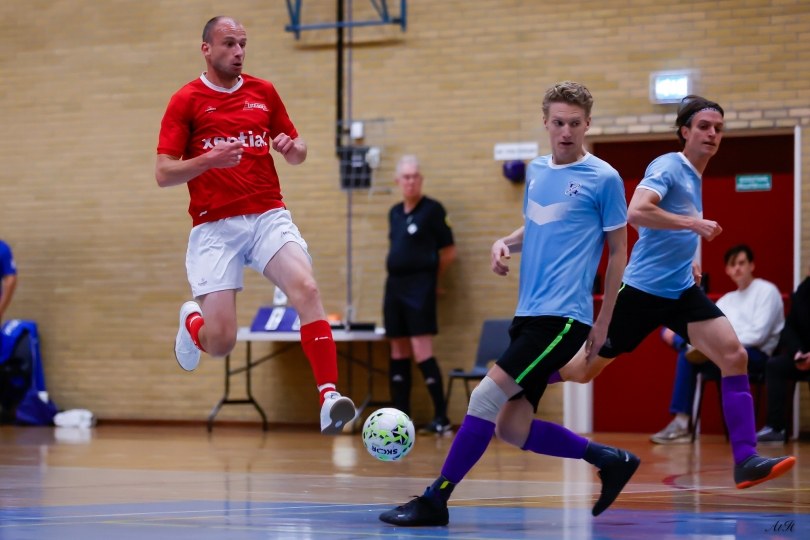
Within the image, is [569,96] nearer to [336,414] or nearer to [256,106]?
[336,414]

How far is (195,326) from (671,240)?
251 cm

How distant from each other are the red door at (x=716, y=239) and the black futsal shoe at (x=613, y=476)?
6334 millimetres

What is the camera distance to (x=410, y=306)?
11148 millimetres

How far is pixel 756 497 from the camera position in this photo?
592cm

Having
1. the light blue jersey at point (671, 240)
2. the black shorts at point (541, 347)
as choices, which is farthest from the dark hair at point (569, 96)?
the light blue jersey at point (671, 240)

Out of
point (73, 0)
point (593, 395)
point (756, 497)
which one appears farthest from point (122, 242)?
point (756, 497)

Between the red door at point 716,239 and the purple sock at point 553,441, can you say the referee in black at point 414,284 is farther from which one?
the purple sock at point 553,441

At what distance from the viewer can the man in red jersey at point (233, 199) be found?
230 inches

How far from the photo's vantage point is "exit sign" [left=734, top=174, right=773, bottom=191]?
11.0m

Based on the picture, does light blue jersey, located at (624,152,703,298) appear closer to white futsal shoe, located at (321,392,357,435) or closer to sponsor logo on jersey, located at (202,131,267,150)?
white futsal shoe, located at (321,392,357,435)

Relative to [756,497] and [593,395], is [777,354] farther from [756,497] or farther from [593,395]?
[756,497]

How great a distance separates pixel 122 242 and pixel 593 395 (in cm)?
513

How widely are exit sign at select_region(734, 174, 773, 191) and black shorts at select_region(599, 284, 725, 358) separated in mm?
5561

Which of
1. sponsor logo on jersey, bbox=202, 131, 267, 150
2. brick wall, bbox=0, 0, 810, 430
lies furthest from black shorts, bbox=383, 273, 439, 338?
sponsor logo on jersey, bbox=202, 131, 267, 150
